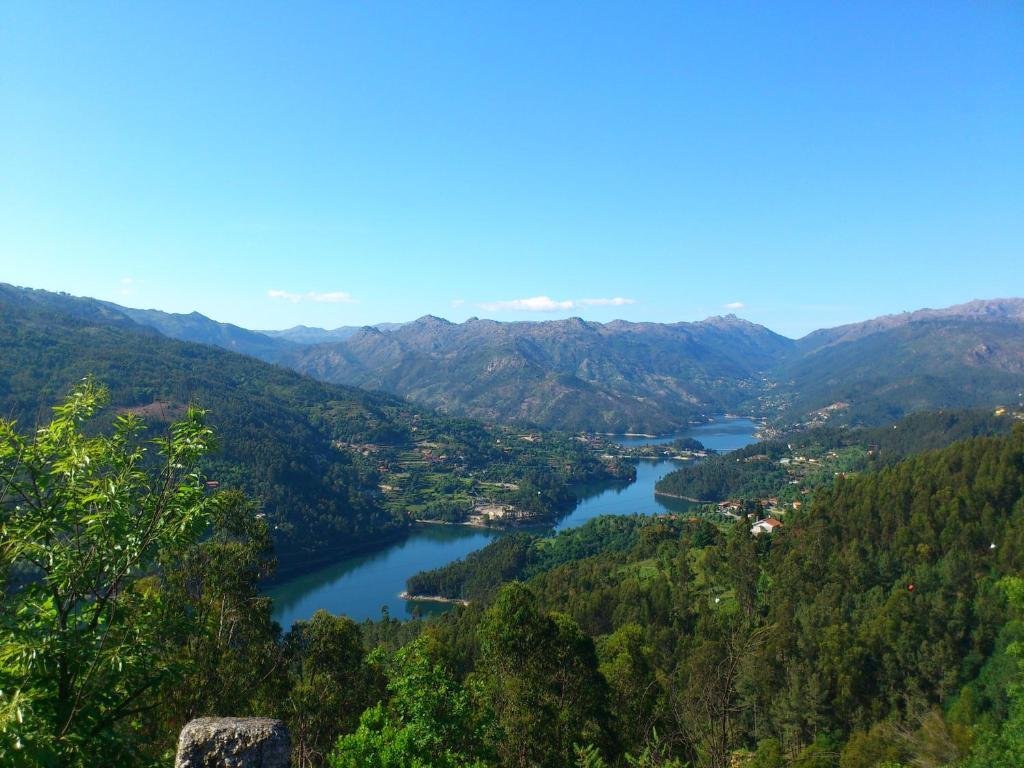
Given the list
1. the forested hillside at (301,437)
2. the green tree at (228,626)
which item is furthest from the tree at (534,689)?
the forested hillside at (301,437)

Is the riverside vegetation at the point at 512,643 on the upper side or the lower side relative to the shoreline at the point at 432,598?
upper

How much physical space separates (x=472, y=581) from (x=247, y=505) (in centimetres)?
5176

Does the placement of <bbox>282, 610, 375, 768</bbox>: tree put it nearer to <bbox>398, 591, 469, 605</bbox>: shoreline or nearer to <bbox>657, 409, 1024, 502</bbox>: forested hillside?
<bbox>398, 591, 469, 605</bbox>: shoreline

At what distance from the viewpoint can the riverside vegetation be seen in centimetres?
436

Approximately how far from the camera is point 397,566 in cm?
7188

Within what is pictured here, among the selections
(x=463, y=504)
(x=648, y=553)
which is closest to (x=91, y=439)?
(x=648, y=553)

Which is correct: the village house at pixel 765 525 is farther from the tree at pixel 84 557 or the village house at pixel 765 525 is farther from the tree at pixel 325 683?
the tree at pixel 84 557

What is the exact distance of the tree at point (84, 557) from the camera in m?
4.01

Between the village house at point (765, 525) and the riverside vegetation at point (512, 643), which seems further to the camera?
the village house at point (765, 525)

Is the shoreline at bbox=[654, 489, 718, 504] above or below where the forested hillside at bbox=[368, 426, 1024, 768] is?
below

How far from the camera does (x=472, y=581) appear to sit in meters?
61.0

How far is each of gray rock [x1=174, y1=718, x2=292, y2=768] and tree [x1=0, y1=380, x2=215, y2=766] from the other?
365 mm

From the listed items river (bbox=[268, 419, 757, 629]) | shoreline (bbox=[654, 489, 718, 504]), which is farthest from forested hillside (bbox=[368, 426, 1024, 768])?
shoreline (bbox=[654, 489, 718, 504])

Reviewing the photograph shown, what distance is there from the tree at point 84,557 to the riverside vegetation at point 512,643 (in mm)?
21
